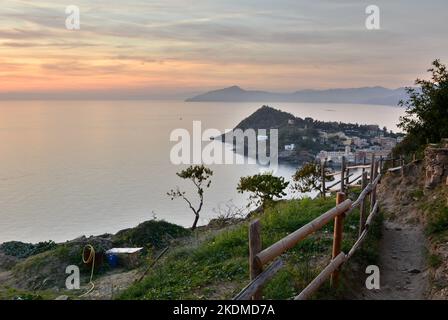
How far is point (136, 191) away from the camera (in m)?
66.4

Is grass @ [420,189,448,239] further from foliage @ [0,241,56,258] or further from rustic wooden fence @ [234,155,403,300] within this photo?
foliage @ [0,241,56,258]

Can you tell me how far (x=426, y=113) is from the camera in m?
20.8

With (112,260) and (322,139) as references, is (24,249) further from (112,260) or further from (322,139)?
(322,139)

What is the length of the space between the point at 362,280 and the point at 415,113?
18321 mm

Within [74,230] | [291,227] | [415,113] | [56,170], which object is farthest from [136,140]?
[291,227]

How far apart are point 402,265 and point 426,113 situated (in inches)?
618

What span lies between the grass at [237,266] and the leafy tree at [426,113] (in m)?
12.6

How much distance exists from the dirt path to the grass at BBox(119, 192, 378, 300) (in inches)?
22.0

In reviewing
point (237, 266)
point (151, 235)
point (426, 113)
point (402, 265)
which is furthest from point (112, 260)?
point (426, 113)

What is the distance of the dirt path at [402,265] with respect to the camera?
6.05m

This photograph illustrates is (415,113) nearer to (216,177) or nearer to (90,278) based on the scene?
(90,278)

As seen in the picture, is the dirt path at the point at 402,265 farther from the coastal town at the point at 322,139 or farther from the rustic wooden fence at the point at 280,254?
the coastal town at the point at 322,139

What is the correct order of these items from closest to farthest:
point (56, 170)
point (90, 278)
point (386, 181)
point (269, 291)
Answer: point (269, 291)
point (90, 278)
point (386, 181)
point (56, 170)

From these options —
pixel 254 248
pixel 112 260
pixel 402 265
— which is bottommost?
pixel 112 260
